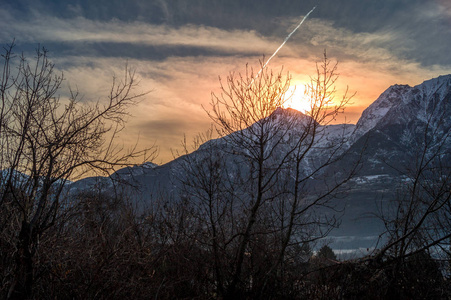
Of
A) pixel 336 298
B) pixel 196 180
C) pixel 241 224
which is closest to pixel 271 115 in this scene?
pixel 196 180

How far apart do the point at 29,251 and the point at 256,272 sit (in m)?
5.32

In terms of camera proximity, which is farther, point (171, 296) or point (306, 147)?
point (171, 296)

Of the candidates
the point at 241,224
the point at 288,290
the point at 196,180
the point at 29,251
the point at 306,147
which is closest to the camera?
the point at 29,251

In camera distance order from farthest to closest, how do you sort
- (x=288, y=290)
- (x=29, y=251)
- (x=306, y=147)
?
1. (x=288, y=290)
2. (x=306, y=147)
3. (x=29, y=251)

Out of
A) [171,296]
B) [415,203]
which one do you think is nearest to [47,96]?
[171,296]

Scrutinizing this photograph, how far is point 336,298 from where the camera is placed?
8859 mm

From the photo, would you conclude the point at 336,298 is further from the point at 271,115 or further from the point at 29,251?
the point at 29,251

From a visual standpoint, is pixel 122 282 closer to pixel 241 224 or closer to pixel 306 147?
pixel 241 224

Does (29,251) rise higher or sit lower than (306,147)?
lower

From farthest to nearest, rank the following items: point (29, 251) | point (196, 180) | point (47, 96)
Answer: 1. point (196, 180)
2. point (47, 96)
3. point (29, 251)

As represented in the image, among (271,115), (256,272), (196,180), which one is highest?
(271,115)

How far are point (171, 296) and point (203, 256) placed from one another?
67.3 inches

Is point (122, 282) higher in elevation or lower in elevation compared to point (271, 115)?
lower

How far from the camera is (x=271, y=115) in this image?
864cm
